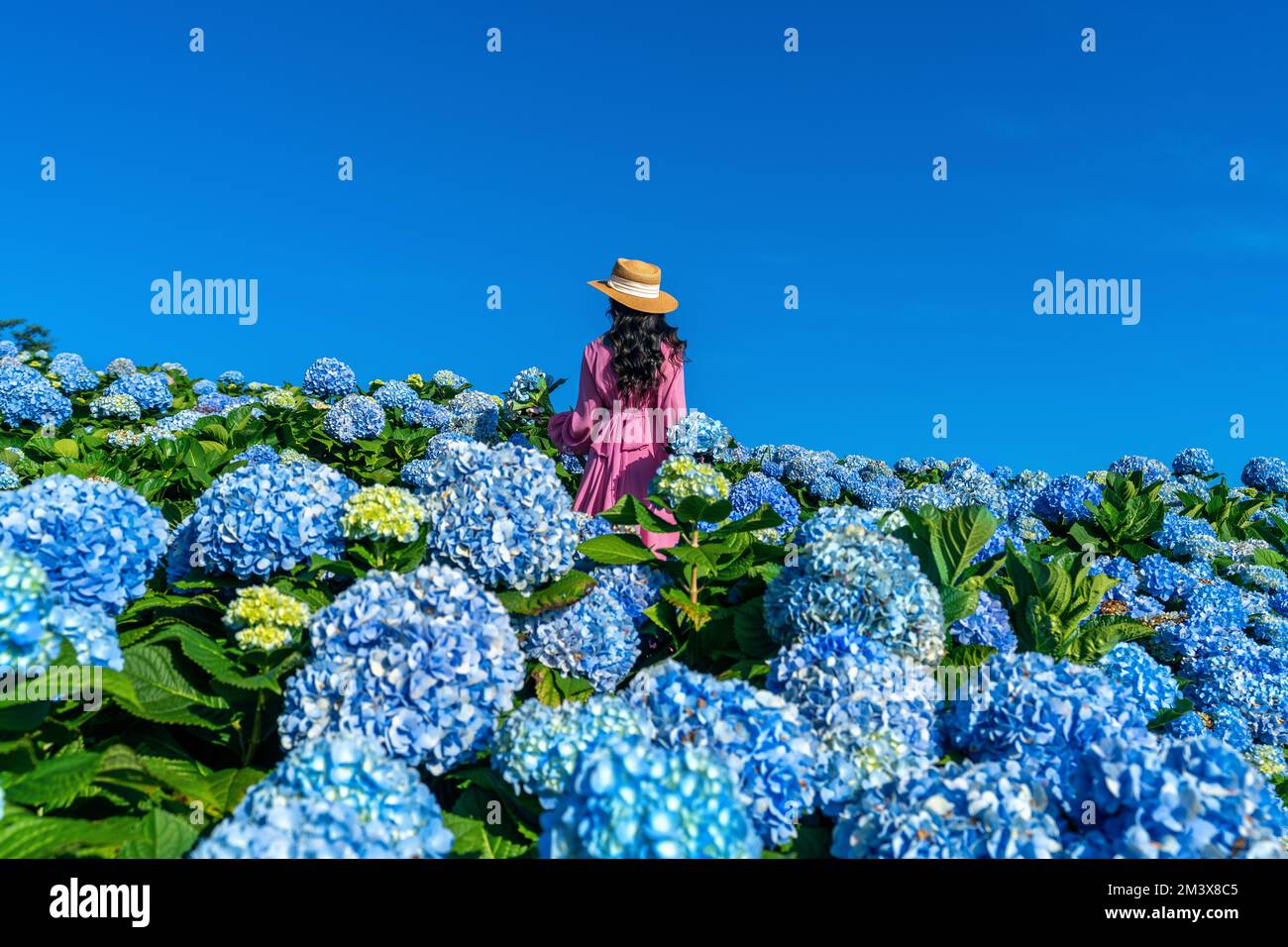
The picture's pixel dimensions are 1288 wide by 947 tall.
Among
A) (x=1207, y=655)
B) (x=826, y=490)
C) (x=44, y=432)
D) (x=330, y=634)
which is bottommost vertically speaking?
(x=1207, y=655)

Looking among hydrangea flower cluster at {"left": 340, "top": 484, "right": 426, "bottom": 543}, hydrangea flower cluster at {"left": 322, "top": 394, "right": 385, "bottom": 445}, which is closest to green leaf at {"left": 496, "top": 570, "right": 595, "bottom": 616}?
hydrangea flower cluster at {"left": 340, "top": 484, "right": 426, "bottom": 543}

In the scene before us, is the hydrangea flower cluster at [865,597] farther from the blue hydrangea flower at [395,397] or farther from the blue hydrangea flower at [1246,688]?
the blue hydrangea flower at [395,397]

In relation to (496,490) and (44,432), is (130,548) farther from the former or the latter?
(44,432)

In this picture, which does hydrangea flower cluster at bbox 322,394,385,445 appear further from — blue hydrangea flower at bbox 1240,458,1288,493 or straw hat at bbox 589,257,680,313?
blue hydrangea flower at bbox 1240,458,1288,493

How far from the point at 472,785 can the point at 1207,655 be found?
5582 millimetres

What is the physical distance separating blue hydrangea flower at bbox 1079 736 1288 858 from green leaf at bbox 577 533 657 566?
6.52 ft

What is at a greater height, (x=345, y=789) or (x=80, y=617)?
(x=80, y=617)

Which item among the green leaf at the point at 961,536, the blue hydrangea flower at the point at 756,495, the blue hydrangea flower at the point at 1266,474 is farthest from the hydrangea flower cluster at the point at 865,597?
the blue hydrangea flower at the point at 1266,474

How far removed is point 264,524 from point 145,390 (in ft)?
28.0

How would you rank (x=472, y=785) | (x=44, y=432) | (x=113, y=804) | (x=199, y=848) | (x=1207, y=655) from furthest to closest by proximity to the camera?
(x=44, y=432)
(x=1207, y=655)
(x=472, y=785)
(x=113, y=804)
(x=199, y=848)

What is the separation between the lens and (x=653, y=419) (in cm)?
754

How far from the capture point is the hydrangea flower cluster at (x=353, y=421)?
9.38 metres

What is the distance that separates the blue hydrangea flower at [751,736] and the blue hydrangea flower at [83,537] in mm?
1837
